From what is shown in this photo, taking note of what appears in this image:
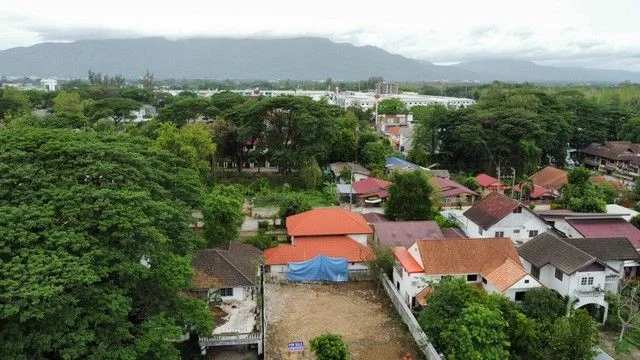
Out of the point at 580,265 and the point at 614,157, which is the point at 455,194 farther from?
the point at 614,157

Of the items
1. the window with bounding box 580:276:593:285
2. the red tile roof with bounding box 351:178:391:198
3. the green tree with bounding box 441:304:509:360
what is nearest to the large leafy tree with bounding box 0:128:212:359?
the green tree with bounding box 441:304:509:360

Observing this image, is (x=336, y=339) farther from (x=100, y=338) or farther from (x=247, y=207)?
(x=247, y=207)

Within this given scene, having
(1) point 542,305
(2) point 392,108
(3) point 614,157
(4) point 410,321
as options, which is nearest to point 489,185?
(3) point 614,157

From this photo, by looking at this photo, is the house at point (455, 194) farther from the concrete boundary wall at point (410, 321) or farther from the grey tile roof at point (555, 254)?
the concrete boundary wall at point (410, 321)

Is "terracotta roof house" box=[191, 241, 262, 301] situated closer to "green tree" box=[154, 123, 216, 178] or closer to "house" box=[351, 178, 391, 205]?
"green tree" box=[154, 123, 216, 178]

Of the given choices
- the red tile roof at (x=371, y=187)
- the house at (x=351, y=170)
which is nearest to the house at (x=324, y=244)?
the red tile roof at (x=371, y=187)

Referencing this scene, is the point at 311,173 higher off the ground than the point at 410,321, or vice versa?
the point at 311,173

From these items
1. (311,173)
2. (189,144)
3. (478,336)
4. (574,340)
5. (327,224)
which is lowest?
(574,340)

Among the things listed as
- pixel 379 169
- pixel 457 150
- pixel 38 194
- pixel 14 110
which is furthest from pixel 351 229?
pixel 14 110

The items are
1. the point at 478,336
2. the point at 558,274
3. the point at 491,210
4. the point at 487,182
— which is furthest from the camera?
the point at 487,182
